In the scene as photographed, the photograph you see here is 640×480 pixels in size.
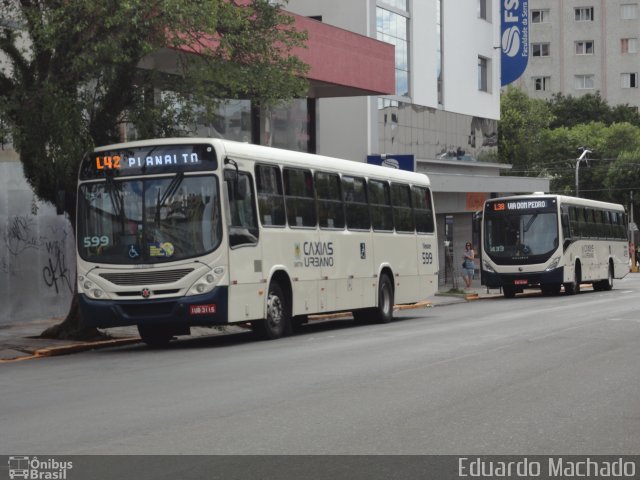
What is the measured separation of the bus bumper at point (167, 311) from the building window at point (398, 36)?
88.5 feet

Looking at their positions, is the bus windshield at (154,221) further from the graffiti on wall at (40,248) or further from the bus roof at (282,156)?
the graffiti on wall at (40,248)

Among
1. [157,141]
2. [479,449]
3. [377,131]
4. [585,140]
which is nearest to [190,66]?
[157,141]

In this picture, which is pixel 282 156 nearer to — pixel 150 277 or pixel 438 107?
pixel 150 277

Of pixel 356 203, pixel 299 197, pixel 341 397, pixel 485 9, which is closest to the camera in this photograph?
pixel 341 397

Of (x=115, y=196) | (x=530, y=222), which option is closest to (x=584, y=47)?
(x=530, y=222)

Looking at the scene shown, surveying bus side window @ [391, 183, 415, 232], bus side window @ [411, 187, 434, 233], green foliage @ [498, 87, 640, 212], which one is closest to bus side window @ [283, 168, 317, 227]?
bus side window @ [391, 183, 415, 232]

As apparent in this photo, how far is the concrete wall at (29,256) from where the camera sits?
A: 24953mm

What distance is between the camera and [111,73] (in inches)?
793

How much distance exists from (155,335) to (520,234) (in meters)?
21.1

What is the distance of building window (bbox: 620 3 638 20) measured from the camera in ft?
332

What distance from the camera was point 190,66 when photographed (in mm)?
21062

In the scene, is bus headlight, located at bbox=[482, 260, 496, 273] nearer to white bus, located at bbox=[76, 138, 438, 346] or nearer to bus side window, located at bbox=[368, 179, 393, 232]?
bus side window, located at bbox=[368, 179, 393, 232]

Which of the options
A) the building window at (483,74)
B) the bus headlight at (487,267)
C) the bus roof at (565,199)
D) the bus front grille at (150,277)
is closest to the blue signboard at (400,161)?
the bus roof at (565,199)

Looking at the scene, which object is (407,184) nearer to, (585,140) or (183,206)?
(183,206)
